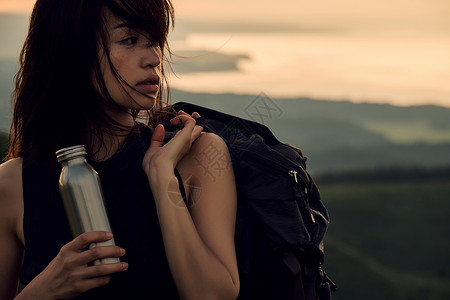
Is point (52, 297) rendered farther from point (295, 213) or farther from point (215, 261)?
point (295, 213)

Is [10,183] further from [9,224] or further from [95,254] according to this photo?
[95,254]

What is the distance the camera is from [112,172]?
111 inches

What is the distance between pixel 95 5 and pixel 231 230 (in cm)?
120

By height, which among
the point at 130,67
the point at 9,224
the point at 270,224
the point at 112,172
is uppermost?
the point at 130,67

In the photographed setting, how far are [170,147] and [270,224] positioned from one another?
59 centimetres

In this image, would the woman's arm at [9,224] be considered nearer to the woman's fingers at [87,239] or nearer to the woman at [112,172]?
the woman at [112,172]

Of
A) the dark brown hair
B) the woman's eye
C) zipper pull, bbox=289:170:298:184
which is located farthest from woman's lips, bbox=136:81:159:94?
zipper pull, bbox=289:170:298:184

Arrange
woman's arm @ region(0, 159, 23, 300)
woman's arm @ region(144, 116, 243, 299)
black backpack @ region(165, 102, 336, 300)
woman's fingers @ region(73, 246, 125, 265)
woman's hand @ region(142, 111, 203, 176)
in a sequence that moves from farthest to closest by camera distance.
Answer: woman's arm @ region(0, 159, 23, 300), black backpack @ region(165, 102, 336, 300), woman's hand @ region(142, 111, 203, 176), woman's arm @ region(144, 116, 243, 299), woman's fingers @ region(73, 246, 125, 265)

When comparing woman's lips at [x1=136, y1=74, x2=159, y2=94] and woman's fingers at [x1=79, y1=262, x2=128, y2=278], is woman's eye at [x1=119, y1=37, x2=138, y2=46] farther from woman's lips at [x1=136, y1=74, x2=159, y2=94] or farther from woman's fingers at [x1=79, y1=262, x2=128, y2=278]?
woman's fingers at [x1=79, y1=262, x2=128, y2=278]

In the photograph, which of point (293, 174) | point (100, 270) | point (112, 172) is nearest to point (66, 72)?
point (112, 172)

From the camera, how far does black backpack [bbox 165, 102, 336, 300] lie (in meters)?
2.75

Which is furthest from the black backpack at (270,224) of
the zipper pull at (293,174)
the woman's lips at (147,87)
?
the woman's lips at (147,87)

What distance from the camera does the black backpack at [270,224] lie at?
275cm

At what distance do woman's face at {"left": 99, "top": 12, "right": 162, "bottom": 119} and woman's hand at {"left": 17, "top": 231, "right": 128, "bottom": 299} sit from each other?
629 millimetres
